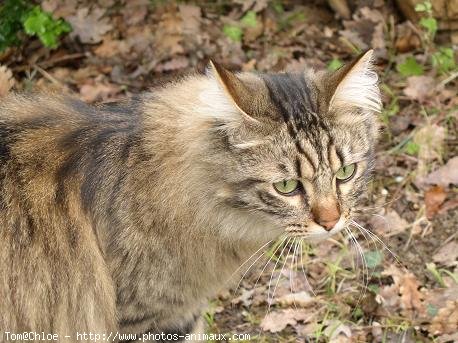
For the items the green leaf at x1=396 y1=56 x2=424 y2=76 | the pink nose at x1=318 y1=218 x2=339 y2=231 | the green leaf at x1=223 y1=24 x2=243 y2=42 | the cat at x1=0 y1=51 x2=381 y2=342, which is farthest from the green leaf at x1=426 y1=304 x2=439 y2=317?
the green leaf at x1=223 y1=24 x2=243 y2=42

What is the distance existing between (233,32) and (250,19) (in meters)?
0.18

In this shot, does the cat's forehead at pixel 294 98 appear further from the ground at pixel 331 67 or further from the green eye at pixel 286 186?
the ground at pixel 331 67

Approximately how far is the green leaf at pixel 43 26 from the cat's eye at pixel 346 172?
9.40 ft

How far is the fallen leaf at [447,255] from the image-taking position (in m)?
3.85

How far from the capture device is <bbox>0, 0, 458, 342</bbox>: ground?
3.68 m

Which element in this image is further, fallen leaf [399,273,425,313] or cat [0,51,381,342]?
fallen leaf [399,273,425,313]

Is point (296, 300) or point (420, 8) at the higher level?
point (420, 8)

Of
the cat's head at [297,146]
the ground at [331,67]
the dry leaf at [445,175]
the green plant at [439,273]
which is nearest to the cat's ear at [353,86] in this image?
the cat's head at [297,146]

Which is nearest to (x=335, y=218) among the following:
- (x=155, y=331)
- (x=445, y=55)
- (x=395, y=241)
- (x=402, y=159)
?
(x=155, y=331)

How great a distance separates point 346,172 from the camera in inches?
110

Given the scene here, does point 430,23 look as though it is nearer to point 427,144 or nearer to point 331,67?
point 331,67

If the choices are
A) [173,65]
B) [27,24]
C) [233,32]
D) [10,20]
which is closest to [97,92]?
[173,65]

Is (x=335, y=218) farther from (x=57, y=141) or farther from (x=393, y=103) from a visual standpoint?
(x=393, y=103)

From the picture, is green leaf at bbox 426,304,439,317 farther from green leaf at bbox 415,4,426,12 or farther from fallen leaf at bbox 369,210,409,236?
green leaf at bbox 415,4,426,12
